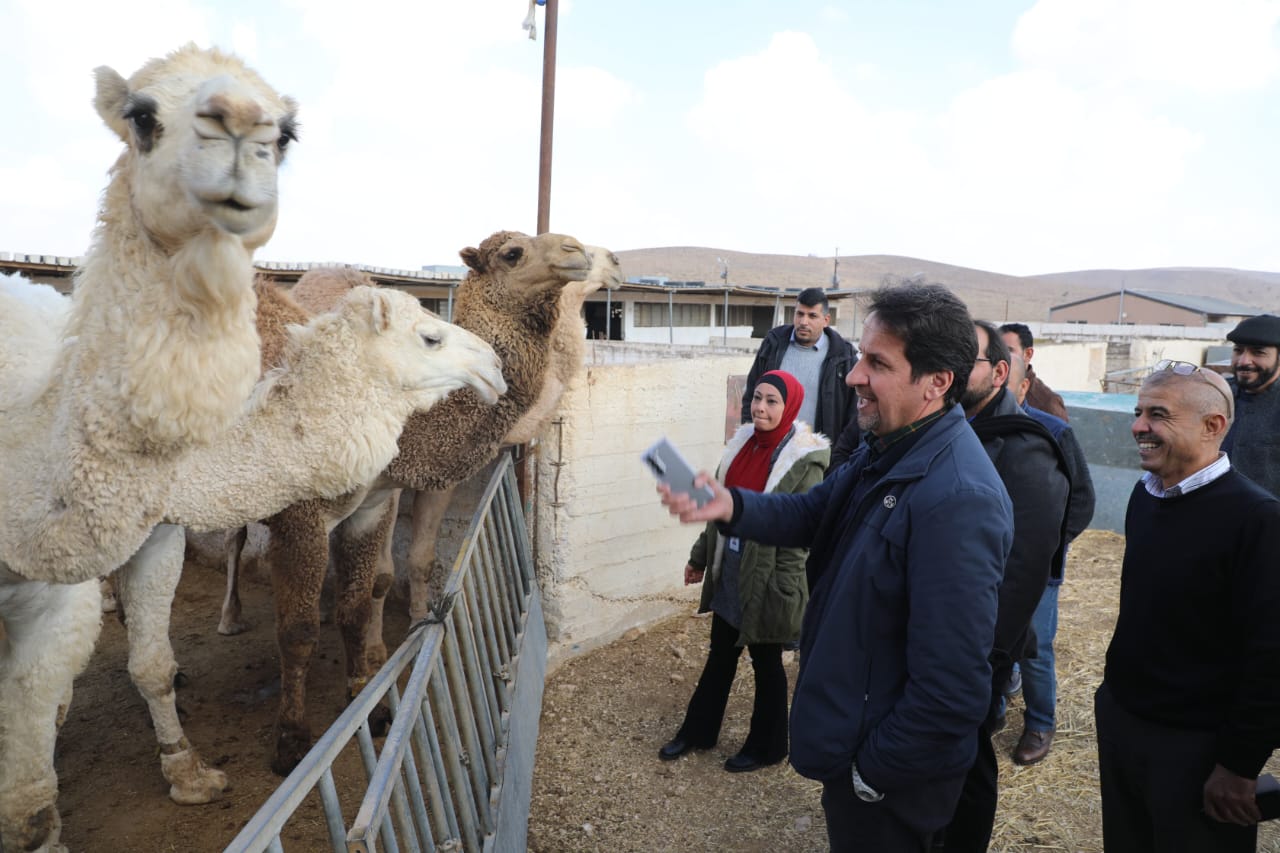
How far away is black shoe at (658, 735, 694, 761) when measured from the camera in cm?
452

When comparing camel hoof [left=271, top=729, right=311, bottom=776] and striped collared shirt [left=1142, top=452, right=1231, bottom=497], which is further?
camel hoof [left=271, top=729, right=311, bottom=776]

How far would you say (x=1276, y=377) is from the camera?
4.48m

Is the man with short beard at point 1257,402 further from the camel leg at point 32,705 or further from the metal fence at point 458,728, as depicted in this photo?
the camel leg at point 32,705

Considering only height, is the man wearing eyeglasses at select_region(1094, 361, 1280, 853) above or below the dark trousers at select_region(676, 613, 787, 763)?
above

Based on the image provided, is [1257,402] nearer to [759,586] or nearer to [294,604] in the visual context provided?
[759,586]

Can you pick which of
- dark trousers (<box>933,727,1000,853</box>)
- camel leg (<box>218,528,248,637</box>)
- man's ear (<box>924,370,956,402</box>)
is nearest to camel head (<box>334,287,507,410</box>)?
man's ear (<box>924,370,956,402</box>)

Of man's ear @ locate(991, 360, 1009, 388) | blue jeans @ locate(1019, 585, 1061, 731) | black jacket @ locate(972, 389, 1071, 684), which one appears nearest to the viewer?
black jacket @ locate(972, 389, 1071, 684)

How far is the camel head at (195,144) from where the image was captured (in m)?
1.94

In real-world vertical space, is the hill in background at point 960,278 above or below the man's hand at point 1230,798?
above

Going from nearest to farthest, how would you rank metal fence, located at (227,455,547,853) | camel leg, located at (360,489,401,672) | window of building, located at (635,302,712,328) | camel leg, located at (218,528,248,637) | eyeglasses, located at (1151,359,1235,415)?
metal fence, located at (227,455,547,853), eyeglasses, located at (1151,359,1235,415), camel leg, located at (360,489,401,672), camel leg, located at (218,528,248,637), window of building, located at (635,302,712,328)

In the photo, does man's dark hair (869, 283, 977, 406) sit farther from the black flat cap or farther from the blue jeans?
the black flat cap

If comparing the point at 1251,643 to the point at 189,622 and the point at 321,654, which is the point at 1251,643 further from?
the point at 189,622

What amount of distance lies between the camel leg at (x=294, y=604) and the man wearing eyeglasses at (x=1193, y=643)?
3.42 m

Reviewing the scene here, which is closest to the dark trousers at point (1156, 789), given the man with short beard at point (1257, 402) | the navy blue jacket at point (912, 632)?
the navy blue jacket at point (912, 632)
